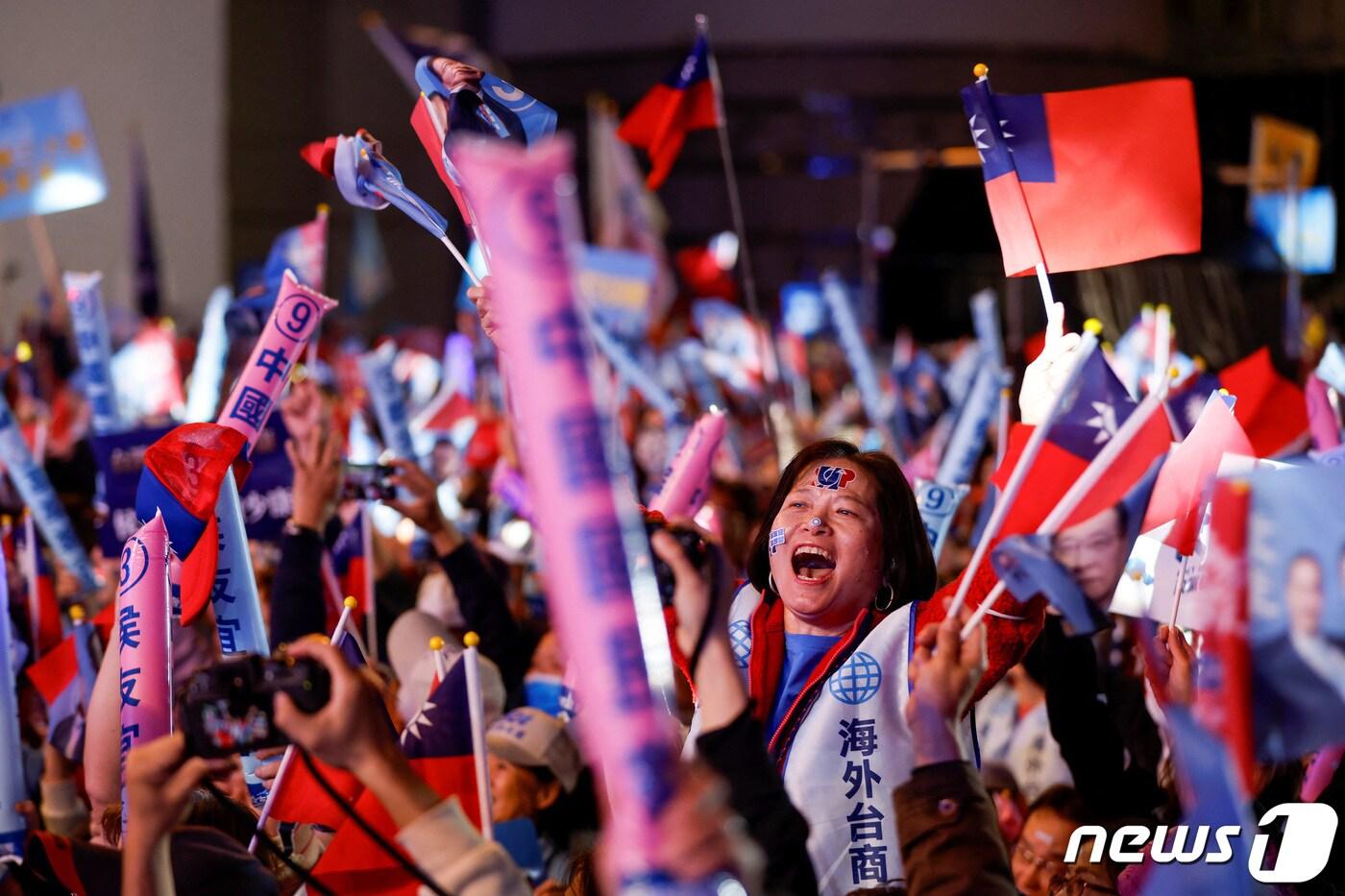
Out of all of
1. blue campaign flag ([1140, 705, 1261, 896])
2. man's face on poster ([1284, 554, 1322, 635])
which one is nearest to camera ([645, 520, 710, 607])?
blue campaign flag ([1140, 705, 1261, 896])

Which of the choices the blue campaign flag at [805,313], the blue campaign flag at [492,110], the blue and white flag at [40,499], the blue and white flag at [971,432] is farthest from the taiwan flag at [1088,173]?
the blue campaign flag at [805,313]

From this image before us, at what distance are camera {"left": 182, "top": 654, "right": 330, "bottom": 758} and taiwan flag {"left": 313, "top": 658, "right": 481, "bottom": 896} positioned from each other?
0.48 m

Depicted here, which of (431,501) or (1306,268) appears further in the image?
(1306,268)

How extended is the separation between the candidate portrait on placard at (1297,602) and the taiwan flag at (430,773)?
124 cm

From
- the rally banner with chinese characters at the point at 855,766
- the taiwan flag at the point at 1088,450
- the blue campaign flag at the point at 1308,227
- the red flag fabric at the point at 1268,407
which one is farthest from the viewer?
the blue campaign flag at the point at 1308,227

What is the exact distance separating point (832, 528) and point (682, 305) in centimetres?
2022

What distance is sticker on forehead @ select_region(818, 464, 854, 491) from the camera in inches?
116

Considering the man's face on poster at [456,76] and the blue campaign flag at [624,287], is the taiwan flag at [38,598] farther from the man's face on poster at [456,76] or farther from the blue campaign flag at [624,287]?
the blue campaign flag at [624,287]

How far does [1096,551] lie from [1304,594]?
1.18 feet

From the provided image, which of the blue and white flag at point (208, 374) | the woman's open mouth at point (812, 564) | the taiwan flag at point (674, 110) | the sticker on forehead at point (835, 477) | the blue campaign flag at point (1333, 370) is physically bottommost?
the blue campaign flag at point (1333, 370)

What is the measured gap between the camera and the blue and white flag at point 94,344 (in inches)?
243

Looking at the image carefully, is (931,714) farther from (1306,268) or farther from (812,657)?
(1306,268)

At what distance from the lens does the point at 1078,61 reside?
75.5 ft

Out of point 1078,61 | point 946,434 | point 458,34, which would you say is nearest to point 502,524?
point 946,434
